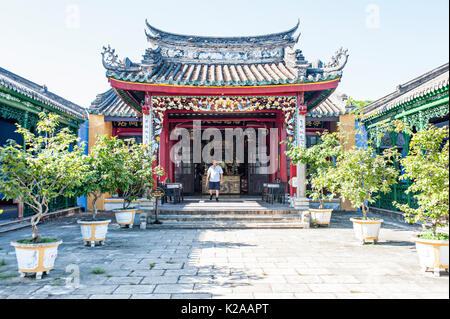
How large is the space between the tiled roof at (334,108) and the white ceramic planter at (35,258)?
924 cm

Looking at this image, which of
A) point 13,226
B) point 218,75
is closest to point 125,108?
point 218,75

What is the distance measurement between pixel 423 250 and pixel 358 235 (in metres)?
2.01

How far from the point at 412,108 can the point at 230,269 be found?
23.3 ft

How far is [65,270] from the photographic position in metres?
4.41

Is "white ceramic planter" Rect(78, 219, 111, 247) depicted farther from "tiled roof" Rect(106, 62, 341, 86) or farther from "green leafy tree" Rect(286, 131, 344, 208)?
"green leafy tree" Rect(286, 131, 344, 208)

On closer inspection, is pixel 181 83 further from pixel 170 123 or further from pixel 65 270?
pixel 65 270

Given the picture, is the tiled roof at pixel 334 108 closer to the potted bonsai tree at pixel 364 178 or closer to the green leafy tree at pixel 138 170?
the potted bonsai tree at pixel 364 178

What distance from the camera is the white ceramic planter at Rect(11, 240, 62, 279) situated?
13.4ft

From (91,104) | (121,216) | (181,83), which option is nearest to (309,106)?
(181,83)

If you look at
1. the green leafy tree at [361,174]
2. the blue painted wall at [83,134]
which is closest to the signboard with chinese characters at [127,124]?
the blue painted wall at [83,134]

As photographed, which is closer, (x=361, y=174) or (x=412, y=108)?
(x=361, y=174)

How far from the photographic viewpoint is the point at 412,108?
28.7 ft

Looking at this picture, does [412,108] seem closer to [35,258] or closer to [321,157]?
[321,157]

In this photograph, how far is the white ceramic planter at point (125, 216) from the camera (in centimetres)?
793
